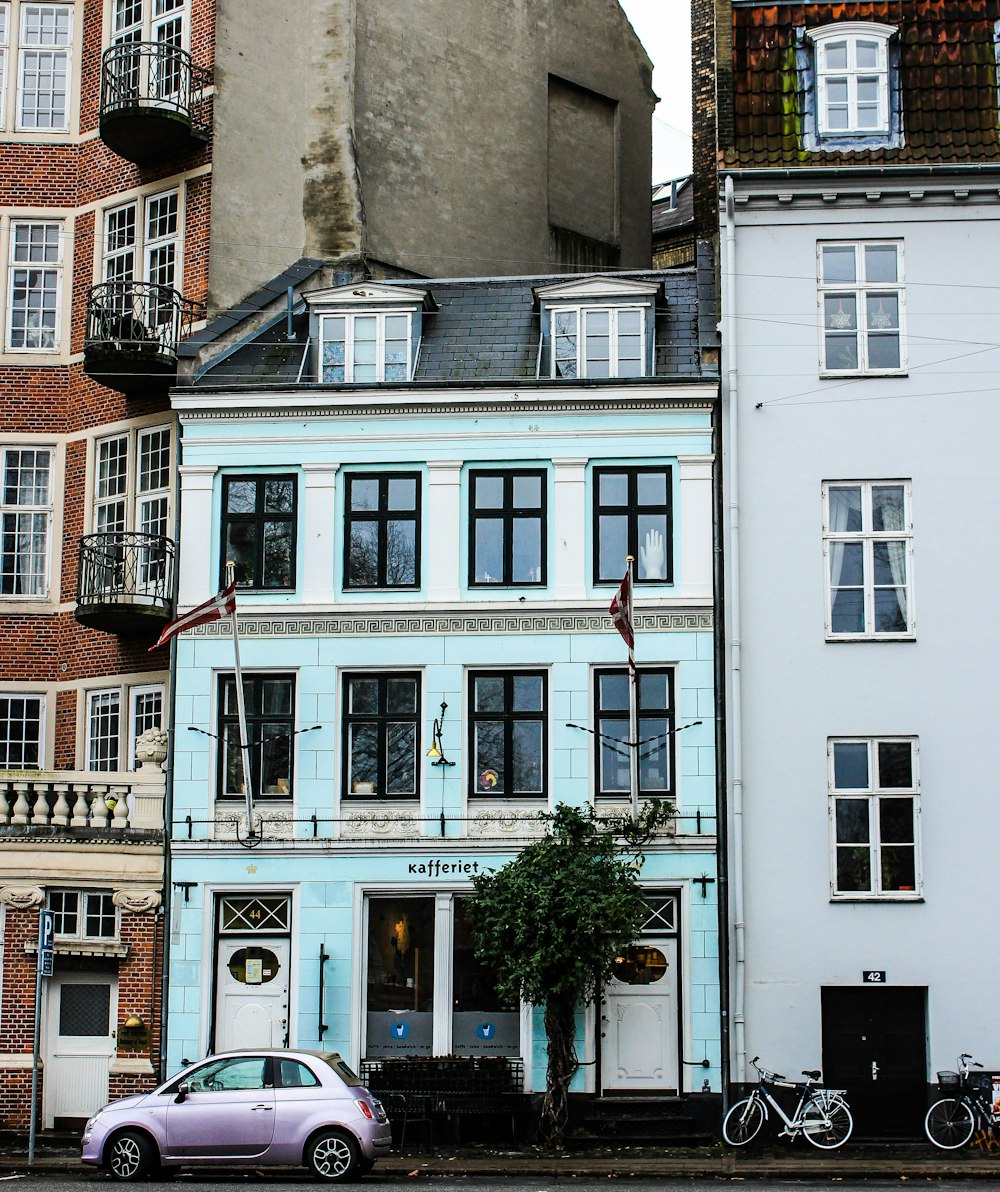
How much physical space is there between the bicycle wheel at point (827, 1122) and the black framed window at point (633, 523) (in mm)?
7526

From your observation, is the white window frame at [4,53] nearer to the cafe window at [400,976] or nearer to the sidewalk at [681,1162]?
the cafe window at [400,976]

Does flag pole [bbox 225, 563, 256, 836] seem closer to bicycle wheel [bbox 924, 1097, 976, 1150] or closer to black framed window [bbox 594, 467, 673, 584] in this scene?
black framed window [bbox 594, 467, 673, 584]

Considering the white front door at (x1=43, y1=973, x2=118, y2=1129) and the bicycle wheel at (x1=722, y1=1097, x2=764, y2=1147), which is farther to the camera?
the white front door at (x1=43, y1=973, x2=118, y2=1129)

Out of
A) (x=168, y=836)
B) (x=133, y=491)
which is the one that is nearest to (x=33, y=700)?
(x=133, y=491)

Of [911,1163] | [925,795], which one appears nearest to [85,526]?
[925,795]

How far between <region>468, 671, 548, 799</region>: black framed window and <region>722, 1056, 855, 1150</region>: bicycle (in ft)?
17.1

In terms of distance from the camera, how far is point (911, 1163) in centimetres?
2347

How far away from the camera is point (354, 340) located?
95.4 feet

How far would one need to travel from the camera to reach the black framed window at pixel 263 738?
27.4 meters

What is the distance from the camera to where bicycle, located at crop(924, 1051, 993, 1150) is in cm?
2448

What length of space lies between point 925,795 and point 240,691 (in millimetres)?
9501

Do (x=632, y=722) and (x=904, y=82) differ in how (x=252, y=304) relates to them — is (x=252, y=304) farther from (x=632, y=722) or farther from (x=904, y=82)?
(x=904, y=82)

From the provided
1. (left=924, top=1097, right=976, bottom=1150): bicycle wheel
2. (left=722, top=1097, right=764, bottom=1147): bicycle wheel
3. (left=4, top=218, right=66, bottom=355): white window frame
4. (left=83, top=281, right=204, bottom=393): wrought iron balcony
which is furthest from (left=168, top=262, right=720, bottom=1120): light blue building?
(left=4, top=218, right=66, bottom=355): white window frame

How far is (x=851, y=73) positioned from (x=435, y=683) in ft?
36.6
